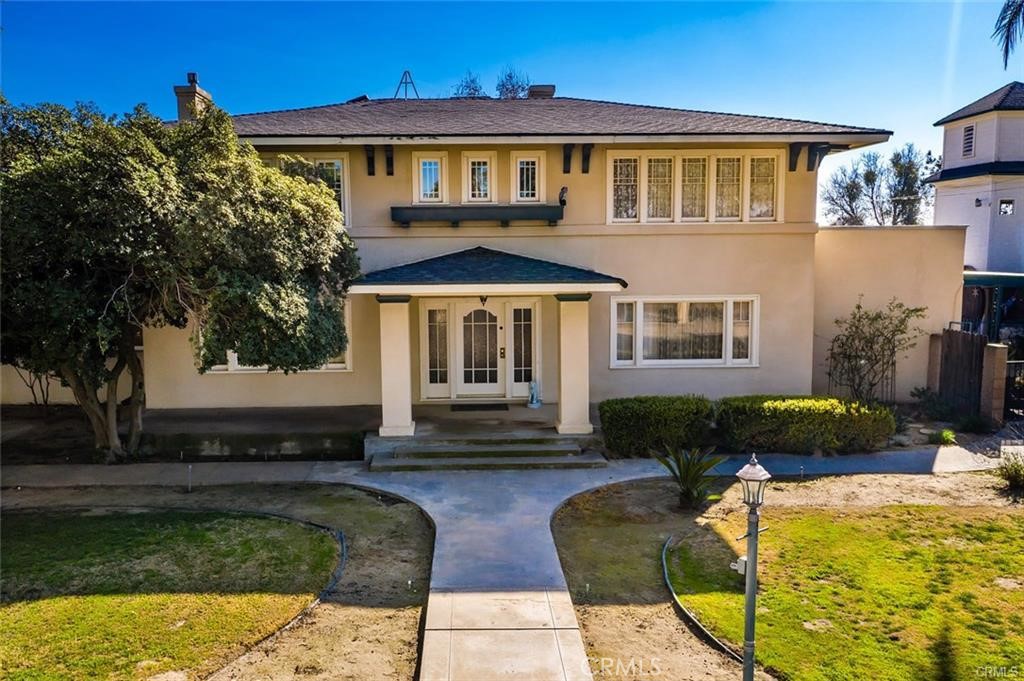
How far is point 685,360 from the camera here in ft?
45.6

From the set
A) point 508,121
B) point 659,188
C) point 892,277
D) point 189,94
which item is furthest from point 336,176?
point 892,277

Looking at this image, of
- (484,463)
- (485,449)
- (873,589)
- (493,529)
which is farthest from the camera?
(485,449)

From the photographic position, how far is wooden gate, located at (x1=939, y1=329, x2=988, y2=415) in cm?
1337

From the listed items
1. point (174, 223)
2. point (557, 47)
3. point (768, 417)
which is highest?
point (557, 47)

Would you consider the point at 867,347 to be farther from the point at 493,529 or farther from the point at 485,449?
the point at 493,529

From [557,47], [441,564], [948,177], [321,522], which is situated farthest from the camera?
[948,177]

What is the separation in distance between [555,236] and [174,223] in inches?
287

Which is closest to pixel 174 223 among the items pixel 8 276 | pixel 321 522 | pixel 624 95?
pixel 8 276

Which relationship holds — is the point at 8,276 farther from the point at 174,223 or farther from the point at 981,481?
the point at 981,481

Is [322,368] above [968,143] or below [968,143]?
below

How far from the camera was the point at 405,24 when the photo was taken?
1484cm

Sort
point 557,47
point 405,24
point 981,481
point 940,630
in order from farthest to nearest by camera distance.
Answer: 1. point 557,47
2. point 405,24
3. point 981,481
4. point 940,630

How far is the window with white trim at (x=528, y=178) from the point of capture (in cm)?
1355

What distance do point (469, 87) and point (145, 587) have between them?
115 feet
